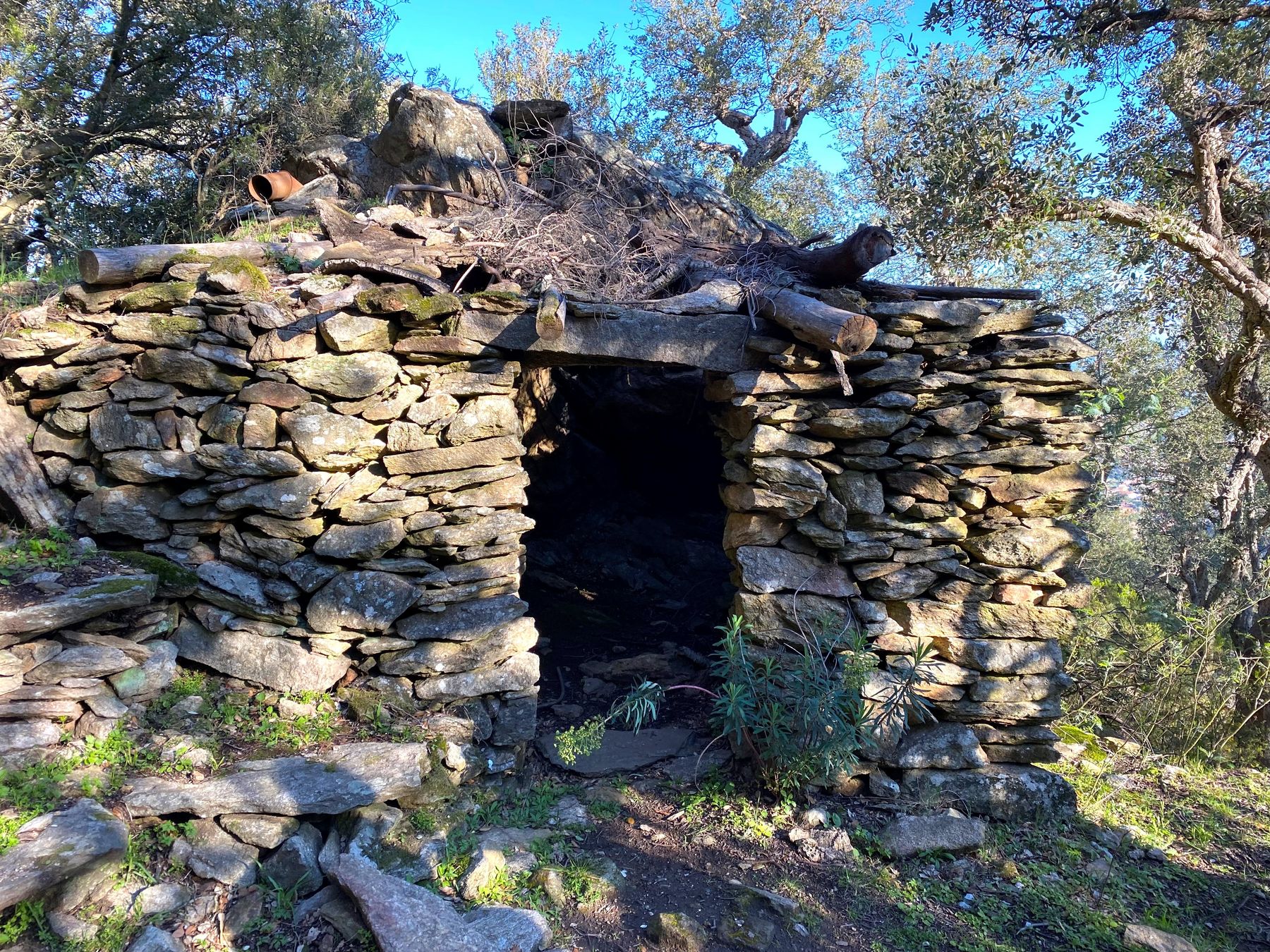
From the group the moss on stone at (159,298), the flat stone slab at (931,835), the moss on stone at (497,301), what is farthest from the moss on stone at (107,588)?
the flat stone slab at (931,835)

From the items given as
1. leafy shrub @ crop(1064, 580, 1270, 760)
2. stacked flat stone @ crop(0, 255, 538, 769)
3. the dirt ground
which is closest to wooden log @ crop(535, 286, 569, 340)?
stacked flat stone @ crop(0, 255, 538, 769)

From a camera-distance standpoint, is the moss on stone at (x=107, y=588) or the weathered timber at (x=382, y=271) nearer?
the moss on stone at (x=107, y=588)

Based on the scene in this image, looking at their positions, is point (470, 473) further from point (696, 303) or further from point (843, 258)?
point (843, 258)

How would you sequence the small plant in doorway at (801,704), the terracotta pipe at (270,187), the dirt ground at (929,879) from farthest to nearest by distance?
the terracotta pipe at (270,187)
the small plant in doorway at (801,704)
the dirt ground at (929,879)

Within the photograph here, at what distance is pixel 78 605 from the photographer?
3.52 metres

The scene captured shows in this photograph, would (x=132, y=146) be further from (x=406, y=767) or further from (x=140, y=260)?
(x=406, y=767)

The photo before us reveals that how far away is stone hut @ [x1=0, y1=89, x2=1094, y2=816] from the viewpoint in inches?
159

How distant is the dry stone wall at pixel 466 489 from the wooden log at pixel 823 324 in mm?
184

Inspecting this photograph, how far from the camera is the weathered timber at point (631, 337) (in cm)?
430

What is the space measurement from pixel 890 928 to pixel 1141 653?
3506mm

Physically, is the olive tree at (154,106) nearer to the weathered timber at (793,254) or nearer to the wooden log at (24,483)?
the wooden log at (24,483)

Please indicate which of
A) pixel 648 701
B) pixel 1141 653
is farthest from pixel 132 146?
pixel 1141 653

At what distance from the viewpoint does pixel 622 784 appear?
14.7ft

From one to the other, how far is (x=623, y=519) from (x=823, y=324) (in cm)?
439
